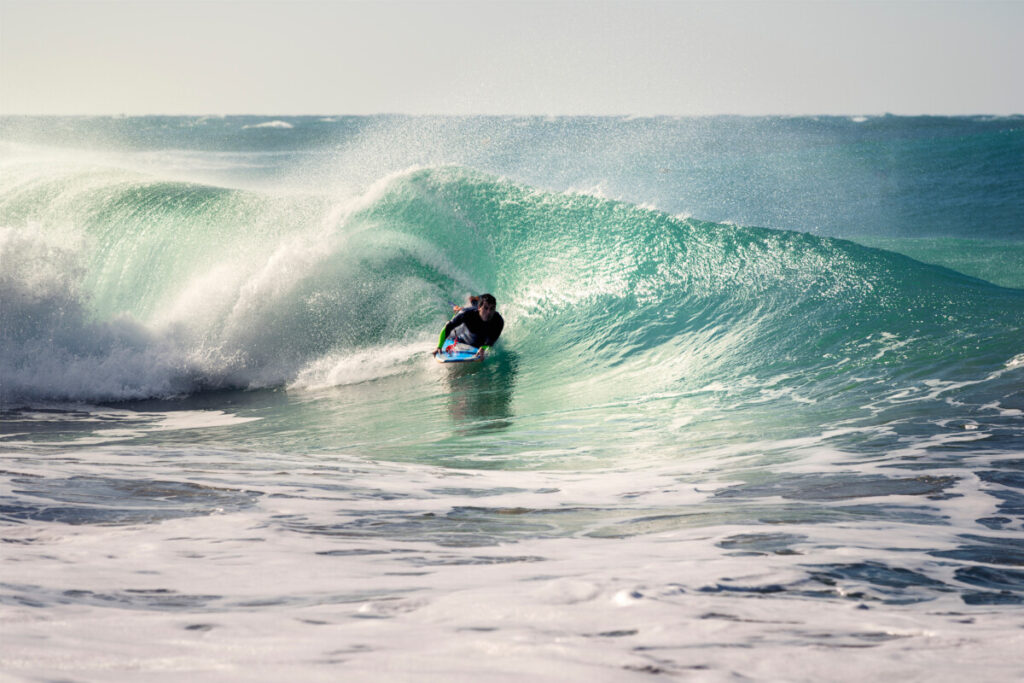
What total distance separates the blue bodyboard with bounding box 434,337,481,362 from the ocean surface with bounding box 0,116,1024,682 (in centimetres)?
33

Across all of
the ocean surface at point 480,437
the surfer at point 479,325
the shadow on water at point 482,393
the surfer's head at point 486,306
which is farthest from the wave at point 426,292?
the surfer's head at point 486,306

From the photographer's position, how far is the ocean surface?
3.12 metres

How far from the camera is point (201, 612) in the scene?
328 cm

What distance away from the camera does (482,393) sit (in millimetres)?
10180

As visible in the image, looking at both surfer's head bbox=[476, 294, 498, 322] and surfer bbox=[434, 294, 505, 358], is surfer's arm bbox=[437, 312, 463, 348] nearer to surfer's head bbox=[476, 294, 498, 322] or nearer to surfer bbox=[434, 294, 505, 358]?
surfer bbox=[434, 294, 505, 358]

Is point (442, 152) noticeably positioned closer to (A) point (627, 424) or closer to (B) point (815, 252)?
(B) point (815, 252)

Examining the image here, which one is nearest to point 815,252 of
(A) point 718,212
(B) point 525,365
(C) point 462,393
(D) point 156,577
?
(B) point 525,365

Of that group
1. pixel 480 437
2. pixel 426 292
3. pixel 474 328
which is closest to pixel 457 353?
pixel 474 328

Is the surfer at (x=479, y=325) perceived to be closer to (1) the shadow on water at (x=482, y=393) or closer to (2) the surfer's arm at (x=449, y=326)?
(2) the surfer's arm at (x=449, y=326)

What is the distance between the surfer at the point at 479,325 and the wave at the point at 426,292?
0.60m

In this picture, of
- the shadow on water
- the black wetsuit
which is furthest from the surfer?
the shadow on water

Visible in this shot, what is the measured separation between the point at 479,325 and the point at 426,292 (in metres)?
2.02

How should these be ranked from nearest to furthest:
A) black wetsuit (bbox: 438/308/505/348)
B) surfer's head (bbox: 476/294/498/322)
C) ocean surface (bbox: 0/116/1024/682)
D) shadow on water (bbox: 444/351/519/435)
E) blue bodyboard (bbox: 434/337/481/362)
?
1. ocean surface (bbox: 0/116/1024/682)
2. shadow on water (bbox: 444/351/519/435)
3. surfer's head (bbox: 476/294/498/322)
4. black wetsuit (bbox: 438/308/505/348)
5. blue bodyboard (bbox: 434/337/481/362)

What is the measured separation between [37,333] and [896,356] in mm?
10284
